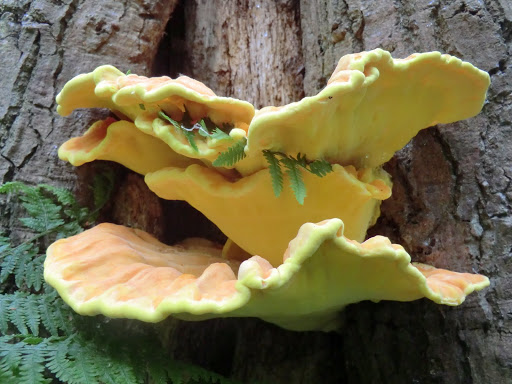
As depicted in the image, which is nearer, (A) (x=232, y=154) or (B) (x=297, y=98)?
(A) (x=232, y=154)

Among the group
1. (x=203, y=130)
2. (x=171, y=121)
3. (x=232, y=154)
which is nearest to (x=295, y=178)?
(x=232, y=154)

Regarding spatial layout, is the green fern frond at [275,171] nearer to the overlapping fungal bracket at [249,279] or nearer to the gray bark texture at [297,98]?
the overlapping fungal bracket at [249,279]

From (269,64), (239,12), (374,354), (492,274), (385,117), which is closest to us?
(385,117)

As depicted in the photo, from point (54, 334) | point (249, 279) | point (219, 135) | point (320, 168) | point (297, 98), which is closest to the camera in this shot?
point (249, 279)

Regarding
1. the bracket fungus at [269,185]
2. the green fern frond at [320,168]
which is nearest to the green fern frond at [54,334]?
the bracket fungus at [269,185]

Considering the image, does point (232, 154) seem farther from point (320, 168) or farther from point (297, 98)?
point (297, 98)

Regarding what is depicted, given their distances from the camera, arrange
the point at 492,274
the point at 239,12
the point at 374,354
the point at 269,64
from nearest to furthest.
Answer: the point at 492,274, the point at 374,354, the point at 269,64, the point at 239,12

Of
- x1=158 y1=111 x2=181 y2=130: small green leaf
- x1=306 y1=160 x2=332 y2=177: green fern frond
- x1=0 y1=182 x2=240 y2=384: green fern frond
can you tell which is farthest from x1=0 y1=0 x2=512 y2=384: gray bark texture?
x1=158 y1=111 x2=181 y2=130: small green leaf

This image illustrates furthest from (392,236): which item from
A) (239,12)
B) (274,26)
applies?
(239,12)

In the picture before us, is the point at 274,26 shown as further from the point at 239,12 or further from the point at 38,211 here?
the point at 38,211
